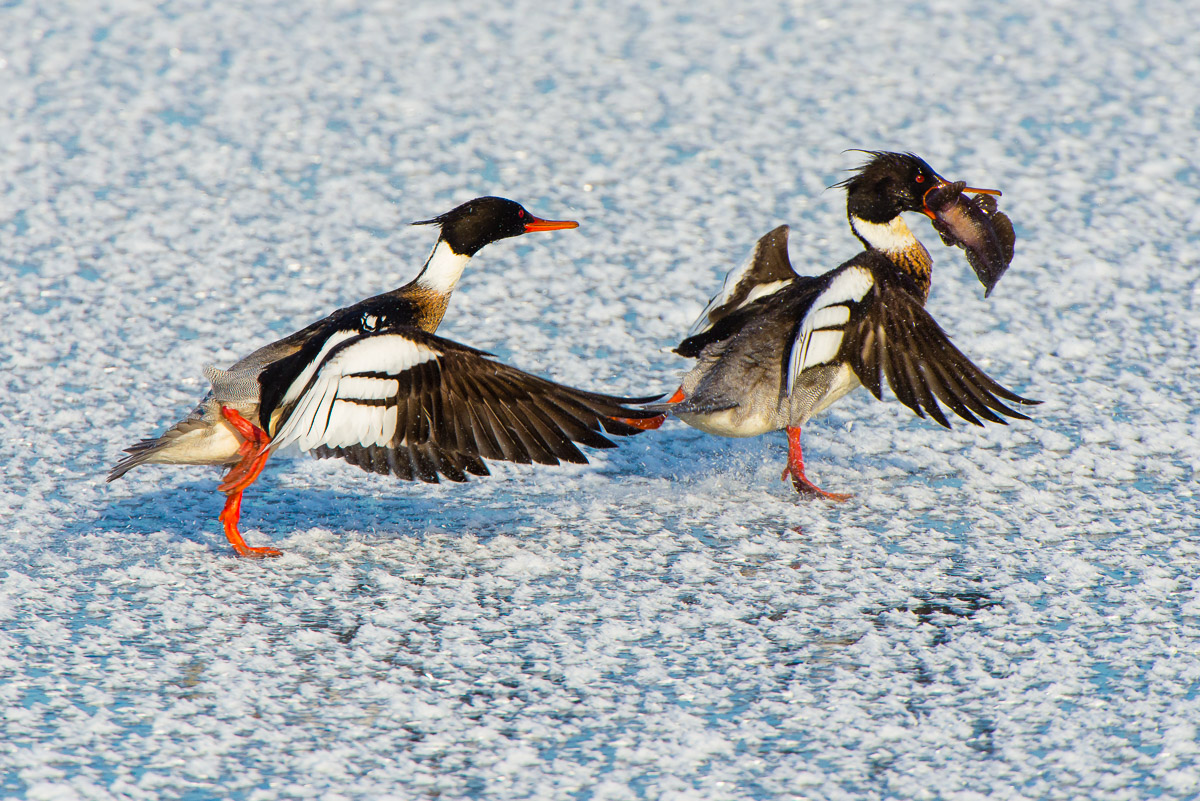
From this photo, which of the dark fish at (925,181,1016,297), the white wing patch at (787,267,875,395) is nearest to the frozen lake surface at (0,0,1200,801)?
the white wing patch at (787,267,875,395)

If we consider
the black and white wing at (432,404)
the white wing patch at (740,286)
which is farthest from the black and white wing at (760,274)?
the black and white wing at (432,404)

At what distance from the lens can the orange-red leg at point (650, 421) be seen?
4.48 meters

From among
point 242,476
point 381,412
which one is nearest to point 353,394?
point 381,412

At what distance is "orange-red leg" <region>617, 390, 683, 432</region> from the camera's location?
14.7 ft

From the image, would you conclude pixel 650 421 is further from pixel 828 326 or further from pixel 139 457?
pixel 139 457

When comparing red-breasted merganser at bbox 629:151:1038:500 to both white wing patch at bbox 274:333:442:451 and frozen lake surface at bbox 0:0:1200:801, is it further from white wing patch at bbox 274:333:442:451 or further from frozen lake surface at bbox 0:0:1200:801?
white wing patch at bbox 274:333:442:451

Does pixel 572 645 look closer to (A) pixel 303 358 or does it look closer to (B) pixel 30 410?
(A) pixel 303 358

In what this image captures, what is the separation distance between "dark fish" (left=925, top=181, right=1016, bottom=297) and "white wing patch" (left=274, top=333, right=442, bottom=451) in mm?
2289

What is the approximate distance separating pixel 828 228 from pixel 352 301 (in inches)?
110

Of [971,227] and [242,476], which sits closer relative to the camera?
[242,476]

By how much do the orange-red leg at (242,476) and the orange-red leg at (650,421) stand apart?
4.23 feet

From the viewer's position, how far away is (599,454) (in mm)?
5371

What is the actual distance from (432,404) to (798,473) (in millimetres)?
1507

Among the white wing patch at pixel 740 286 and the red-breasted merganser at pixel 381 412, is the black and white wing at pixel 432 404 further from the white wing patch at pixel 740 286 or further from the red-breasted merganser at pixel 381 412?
the white wing patch at pixel 740 286
